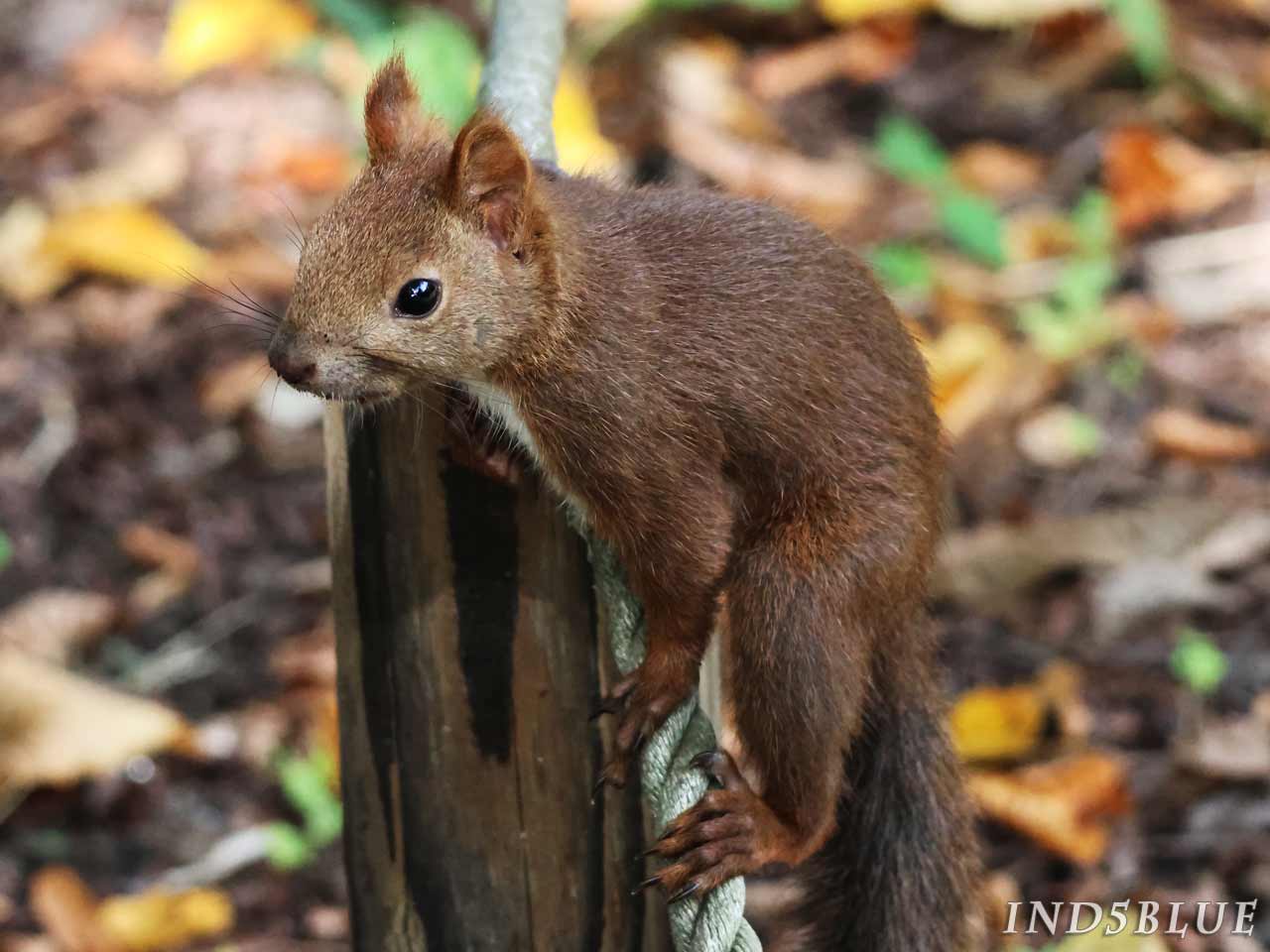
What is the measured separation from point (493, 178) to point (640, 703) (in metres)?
0.87

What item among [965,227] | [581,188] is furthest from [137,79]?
[581,188]

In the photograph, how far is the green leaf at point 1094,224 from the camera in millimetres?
6352

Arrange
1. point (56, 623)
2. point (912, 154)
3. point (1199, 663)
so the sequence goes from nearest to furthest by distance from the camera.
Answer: point (1199, 663), point (56, 623), point (912, 154)

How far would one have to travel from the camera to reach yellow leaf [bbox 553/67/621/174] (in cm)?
612

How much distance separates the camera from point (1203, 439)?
5480mm

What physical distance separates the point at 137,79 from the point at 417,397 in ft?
18.5

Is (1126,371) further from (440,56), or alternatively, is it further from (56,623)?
(56,623)

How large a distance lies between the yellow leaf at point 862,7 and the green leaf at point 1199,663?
370 centimetres

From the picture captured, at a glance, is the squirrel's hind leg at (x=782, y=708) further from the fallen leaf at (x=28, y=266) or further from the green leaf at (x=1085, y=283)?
the fallen leaf at (x=28, y=266)

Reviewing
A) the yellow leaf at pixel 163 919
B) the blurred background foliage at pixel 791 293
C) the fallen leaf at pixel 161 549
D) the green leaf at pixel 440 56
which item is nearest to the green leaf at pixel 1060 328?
the blurred background foliage at pixel 791 293

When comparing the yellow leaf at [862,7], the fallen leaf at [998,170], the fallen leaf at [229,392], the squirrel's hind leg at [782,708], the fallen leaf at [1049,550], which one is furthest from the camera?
the yellow leaf at [862,7]

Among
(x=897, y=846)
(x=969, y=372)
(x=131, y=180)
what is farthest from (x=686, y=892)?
(x=131, y=180)

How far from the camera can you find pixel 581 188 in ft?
9.53

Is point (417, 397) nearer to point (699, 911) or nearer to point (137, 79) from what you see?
point (699, 911)
